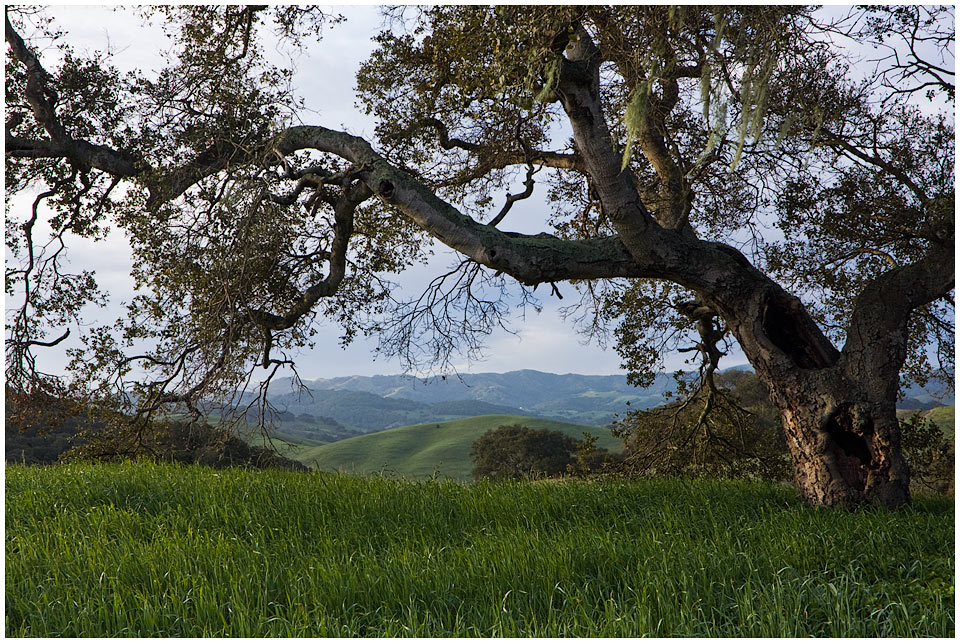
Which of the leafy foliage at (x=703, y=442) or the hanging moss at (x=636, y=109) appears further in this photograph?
the leafy foliage at (x=703, y=442)

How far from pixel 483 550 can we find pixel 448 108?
7.76 m

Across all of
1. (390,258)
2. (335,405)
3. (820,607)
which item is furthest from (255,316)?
(335,405)

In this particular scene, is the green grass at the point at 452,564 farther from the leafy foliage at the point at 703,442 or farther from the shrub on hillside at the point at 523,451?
the shrub on hillside at the point at 523,451

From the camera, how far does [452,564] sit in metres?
5.30

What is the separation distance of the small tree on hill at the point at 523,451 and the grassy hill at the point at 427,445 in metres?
12.2

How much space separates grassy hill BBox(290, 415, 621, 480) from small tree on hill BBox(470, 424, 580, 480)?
12245mm

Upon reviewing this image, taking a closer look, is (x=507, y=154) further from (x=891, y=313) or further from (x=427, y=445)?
(x=427, y=445)

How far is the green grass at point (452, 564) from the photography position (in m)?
4.42


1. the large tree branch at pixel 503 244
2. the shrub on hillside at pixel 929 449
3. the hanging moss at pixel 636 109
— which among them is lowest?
the shrub on hillside at pixel 929 449

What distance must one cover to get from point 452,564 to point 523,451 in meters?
20.0

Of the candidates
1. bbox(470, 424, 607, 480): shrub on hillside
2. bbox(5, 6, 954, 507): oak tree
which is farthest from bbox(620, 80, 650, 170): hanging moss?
bbox(470, 424, 607, 480): shrub on hillside

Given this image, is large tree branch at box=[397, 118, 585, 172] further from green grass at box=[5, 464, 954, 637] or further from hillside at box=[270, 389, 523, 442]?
hillside at box=[270, 389, 523, 442]

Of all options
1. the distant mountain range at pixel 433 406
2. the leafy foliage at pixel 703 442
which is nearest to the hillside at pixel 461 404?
the distant mountain range at pixel 433 406

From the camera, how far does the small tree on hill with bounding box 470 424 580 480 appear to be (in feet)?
79.0
